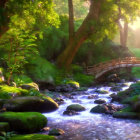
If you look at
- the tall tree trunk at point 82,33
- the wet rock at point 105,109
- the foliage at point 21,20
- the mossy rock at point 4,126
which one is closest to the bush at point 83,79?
the tall tree trunk at point 82,33

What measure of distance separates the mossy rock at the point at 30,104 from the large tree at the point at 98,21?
1122cm

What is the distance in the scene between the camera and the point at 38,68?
65.0 feet

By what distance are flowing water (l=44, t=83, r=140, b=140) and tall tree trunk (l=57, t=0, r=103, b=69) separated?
11852mm

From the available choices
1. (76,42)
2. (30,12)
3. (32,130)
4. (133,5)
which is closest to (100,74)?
(76,42)

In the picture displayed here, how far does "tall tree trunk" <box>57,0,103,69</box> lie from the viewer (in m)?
21.3

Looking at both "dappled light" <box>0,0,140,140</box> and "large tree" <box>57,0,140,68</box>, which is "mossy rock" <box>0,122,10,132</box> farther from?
"large tree" <box>57,0,140,68</box>

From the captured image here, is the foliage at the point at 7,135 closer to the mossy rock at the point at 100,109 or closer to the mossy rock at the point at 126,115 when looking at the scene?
the mossy rock at the point at 126,115

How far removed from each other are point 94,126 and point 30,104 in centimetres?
331

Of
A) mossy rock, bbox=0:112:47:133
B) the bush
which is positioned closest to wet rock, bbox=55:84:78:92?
the bush

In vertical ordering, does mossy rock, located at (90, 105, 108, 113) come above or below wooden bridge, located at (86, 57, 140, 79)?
below

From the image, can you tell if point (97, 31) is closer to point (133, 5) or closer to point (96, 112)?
point (133, 5)

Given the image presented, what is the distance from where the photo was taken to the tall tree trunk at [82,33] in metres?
21.3

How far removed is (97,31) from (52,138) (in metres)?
15.6

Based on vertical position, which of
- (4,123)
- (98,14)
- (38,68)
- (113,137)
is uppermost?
(98,14)
